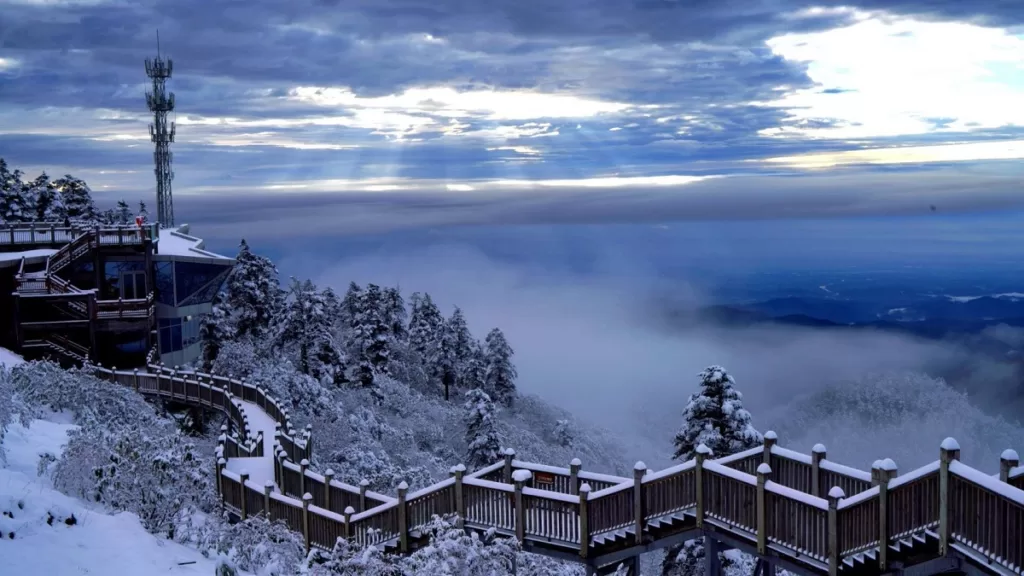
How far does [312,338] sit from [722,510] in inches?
1902

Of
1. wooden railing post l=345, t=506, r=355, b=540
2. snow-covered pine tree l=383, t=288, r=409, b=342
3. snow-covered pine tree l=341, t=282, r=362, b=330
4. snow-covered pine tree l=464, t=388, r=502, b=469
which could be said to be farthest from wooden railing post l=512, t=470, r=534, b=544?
snow-covered pine tree l=341, t=282, r=362, b=330

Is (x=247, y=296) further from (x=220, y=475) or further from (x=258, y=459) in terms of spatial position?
(x=220, y=475)

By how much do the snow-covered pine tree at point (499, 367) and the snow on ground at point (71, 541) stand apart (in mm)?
66651

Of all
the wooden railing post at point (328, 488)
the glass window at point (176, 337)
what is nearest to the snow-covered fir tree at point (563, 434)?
the glass window at point (176, 337)

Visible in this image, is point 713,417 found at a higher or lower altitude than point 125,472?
lower

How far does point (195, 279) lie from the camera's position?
4519 cm

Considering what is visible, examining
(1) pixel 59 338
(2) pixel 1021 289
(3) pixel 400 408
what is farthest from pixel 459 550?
(2) pixel 1021 289

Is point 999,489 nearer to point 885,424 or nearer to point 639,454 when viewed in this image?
point 639,454

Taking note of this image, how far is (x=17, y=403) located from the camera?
18453 millimetres

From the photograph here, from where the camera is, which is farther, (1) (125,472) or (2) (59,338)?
(2) (59,338)

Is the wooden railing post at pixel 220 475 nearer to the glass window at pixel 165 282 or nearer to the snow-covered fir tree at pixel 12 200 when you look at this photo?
the glass window at pixel 165 282

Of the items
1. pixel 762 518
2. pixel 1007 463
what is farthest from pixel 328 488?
pixel 1007 463

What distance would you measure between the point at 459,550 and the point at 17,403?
1214cm

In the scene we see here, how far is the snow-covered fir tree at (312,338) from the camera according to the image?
57.9m
